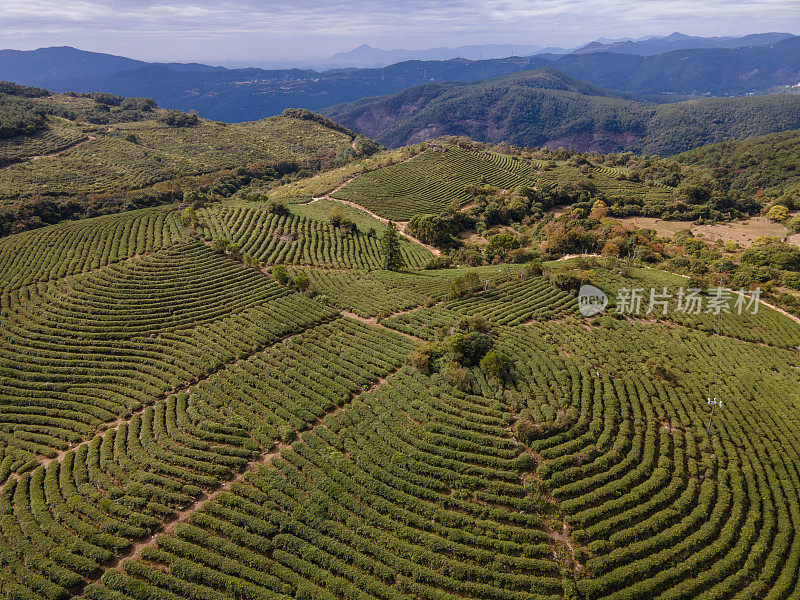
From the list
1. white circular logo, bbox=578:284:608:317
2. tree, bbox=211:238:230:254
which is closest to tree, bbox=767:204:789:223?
white circular logo, bbox=578:284:608:317

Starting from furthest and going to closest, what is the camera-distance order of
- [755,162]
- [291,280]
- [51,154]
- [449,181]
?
[755,162]
[449,181]
[51,154]
[291,280]

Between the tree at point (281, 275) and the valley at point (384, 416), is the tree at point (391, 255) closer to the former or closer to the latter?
the valley at point (384, 416)

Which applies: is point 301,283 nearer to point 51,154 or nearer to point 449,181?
point 449,181

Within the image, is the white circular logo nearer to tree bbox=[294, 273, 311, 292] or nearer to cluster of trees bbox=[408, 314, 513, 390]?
cluster of trees bbox=[408, 314, 513, 390]

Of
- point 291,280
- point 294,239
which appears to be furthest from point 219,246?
point 294,239

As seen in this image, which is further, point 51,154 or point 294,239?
point 51,154
